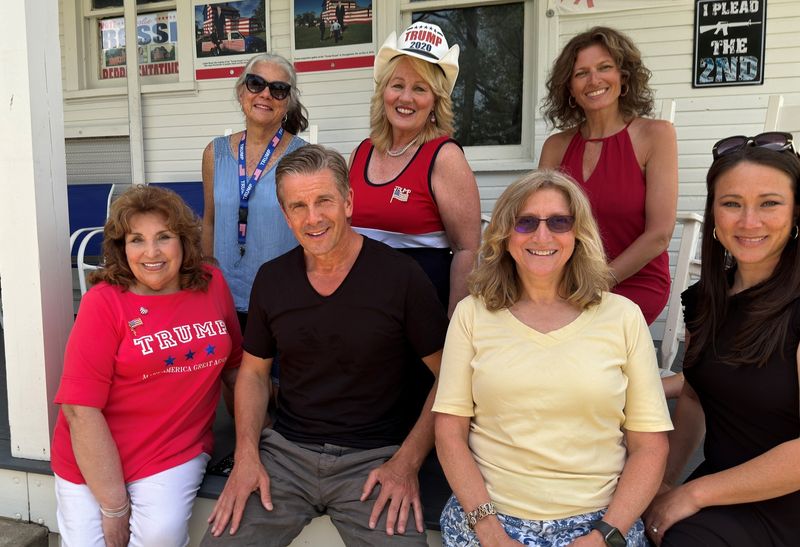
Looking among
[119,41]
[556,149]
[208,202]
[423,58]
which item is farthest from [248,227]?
[119,41]

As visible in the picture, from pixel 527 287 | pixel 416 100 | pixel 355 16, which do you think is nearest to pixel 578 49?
pixel 416 100

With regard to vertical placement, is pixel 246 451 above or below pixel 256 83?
below

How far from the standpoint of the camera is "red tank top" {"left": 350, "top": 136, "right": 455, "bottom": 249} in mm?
1984

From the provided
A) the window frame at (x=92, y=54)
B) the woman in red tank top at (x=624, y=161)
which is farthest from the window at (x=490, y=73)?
the woman in red tank top at (x=624, y=161)

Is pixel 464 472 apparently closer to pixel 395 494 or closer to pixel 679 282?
pixel 395 494

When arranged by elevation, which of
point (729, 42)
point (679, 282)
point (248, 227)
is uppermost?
point (729, 42)

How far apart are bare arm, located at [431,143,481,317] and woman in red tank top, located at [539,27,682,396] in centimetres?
46

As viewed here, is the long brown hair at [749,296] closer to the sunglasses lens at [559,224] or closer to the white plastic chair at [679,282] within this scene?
the sunglasses lens at [559,224]

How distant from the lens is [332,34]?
467cm

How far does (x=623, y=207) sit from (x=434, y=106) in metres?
0.74

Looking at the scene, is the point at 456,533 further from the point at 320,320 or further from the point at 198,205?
the point at 198,205

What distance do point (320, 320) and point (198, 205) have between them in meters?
3.36

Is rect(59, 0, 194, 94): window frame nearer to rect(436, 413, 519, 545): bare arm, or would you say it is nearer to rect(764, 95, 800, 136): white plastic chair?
rect(764, 95, 800, 136): white plastic chair

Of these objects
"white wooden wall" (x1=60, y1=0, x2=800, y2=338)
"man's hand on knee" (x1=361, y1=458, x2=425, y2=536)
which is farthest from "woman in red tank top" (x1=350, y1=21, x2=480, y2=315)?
"white wooden wall" (x1=60, y1=0, x2=800, y2=338)
